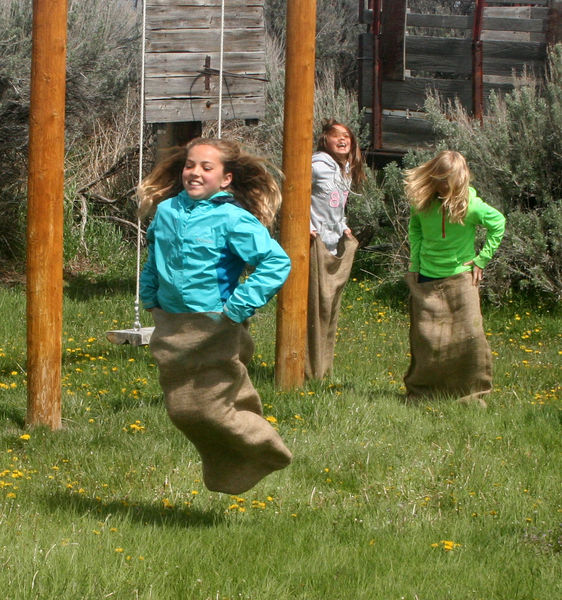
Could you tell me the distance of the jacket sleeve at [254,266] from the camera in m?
4.61

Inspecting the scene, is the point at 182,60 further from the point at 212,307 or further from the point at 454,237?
the point at 212,307

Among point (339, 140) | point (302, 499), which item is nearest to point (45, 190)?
point (339, 140)

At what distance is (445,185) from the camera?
7543 millimetres

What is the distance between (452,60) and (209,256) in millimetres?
11873

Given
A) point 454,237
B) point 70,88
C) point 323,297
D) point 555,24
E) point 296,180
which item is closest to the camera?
point 454,237

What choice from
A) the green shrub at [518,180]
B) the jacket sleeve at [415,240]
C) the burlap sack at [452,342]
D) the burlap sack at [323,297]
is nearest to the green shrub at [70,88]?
the green shrub at [518,180]

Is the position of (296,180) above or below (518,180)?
below

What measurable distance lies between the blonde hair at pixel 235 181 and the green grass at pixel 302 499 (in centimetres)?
143

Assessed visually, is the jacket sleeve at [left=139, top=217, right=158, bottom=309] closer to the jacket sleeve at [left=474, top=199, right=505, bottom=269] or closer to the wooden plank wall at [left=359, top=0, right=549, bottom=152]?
the jacket sleeve at [left=474, top=199, right=505, bottom=269]

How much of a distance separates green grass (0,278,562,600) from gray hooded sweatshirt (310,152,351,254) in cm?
113

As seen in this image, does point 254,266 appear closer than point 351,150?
Yes

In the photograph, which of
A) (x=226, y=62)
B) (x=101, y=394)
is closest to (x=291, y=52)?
(x=101, y=394)

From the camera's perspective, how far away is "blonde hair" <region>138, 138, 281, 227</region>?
5098 millimetres

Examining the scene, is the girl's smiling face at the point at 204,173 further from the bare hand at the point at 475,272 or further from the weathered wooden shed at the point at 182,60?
the weathered wooden shed at the point at 182,60
